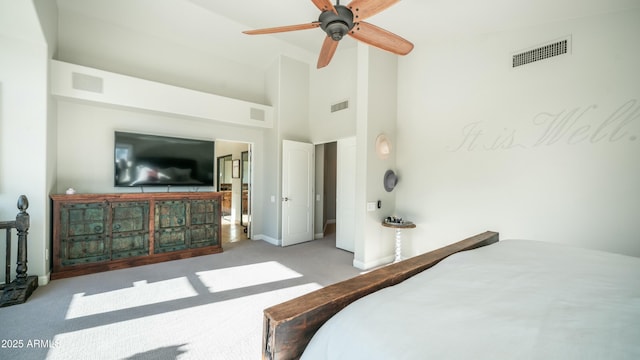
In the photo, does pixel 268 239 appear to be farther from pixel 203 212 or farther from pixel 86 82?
pixel 86 82

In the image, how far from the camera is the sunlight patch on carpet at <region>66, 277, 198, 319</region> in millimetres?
2490

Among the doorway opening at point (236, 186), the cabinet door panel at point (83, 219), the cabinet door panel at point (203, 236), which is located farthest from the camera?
the doorway opening at point (236, 186)

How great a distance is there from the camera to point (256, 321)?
2330mm

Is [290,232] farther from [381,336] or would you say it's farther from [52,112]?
[381,336]

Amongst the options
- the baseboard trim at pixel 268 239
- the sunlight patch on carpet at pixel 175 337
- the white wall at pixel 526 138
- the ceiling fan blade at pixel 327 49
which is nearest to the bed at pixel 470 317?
the sunlight patch on carpet at pixel 175 337

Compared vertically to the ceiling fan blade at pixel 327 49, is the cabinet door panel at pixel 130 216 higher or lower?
lower

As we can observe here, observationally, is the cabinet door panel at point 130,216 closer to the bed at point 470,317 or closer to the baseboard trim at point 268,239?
the baseboard trim at point 268,239

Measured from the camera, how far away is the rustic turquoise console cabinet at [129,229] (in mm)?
3326

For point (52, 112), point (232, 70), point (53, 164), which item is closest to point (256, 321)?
point (53, 164)

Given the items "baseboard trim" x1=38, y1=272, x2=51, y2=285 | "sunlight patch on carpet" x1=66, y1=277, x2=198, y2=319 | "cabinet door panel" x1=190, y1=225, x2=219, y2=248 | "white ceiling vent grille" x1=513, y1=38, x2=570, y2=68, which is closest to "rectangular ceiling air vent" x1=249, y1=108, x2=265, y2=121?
"cabinet door panel" x1=190, y1=225, x2=219, y2=248

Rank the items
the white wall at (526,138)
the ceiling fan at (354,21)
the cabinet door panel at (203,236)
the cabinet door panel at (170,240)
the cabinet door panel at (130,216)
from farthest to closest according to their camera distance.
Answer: the cabinet door panel at (203,236), the cabinet door panel at (170,240), the cabinet door panel at (130,216), the white wall at (526,138), the ceiling fan at (354,21)

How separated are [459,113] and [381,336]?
352cm

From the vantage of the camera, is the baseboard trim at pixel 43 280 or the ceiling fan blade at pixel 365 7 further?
the baseboard trim at pixel 43 280

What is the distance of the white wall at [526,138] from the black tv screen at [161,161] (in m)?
3.65
